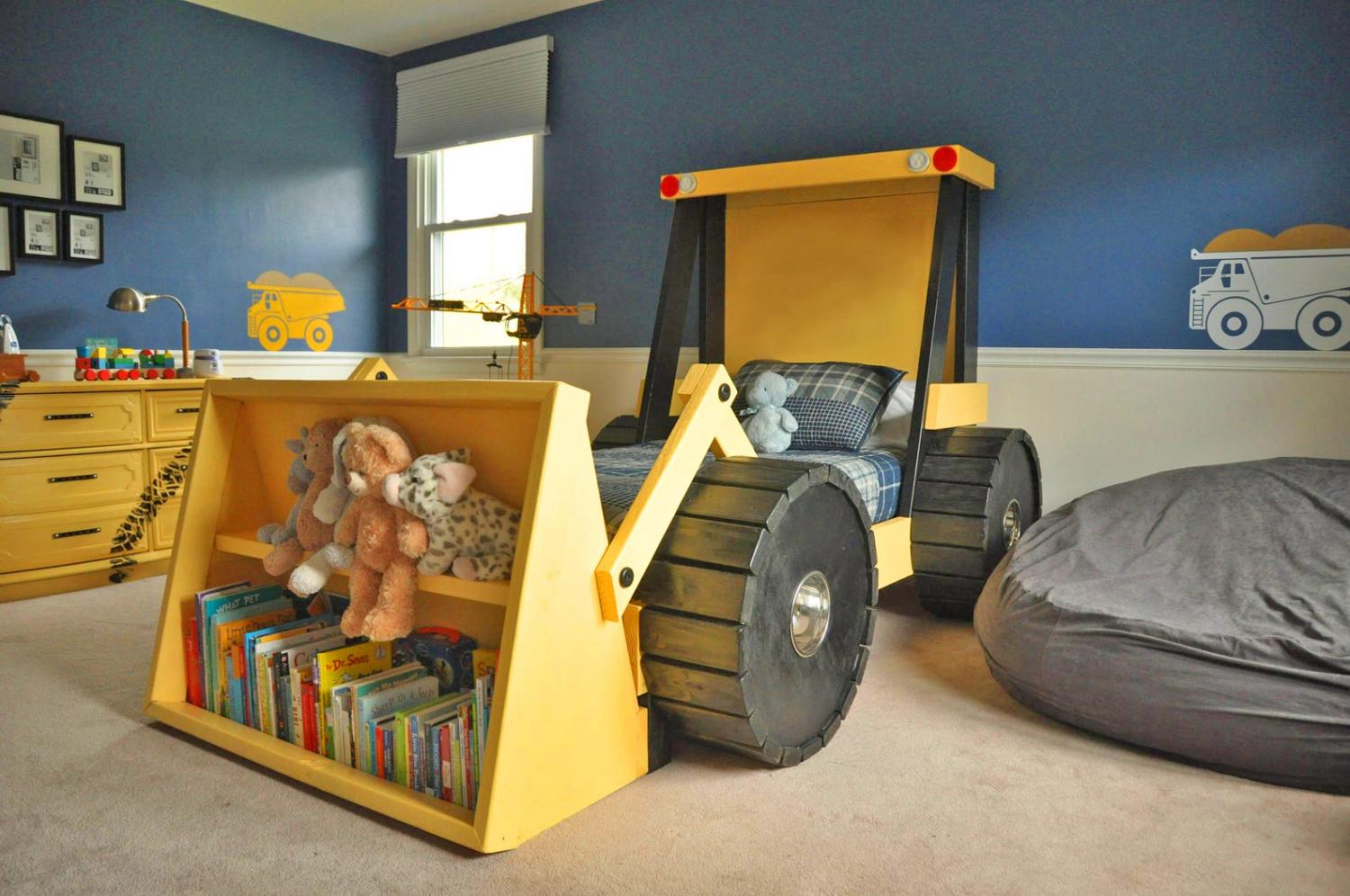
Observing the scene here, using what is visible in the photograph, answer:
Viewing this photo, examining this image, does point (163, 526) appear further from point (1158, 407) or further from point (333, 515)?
point (1158, 407)

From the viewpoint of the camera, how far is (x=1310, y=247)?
3.01 metres

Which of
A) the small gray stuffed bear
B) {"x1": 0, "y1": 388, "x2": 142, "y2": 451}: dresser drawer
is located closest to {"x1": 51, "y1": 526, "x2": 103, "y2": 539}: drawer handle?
{"x1": 0, "y1": 388, "x2": 142, "y2": 451}: dresser drawer

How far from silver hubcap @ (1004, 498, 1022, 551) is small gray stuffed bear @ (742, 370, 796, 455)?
2.55 feet

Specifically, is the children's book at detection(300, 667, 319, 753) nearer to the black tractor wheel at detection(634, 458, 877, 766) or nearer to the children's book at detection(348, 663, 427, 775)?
the children's book at detection(348, 663, 427, 775)

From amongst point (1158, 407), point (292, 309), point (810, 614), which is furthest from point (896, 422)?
point (292, 309)

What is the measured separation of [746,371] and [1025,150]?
1.27 m

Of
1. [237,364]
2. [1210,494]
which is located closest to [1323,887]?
[1210,494]

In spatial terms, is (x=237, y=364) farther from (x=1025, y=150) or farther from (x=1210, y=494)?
(x=1210, y=494)

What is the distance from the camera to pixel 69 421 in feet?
11.8

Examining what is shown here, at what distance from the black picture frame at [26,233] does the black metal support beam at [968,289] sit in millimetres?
3637

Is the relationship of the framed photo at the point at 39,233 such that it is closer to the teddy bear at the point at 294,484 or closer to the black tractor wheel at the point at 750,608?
the teddy bear at the point at 294,484

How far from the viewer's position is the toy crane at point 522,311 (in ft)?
15.0

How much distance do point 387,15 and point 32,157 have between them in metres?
1.70

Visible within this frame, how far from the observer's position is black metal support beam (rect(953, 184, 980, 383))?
3.36 meters
